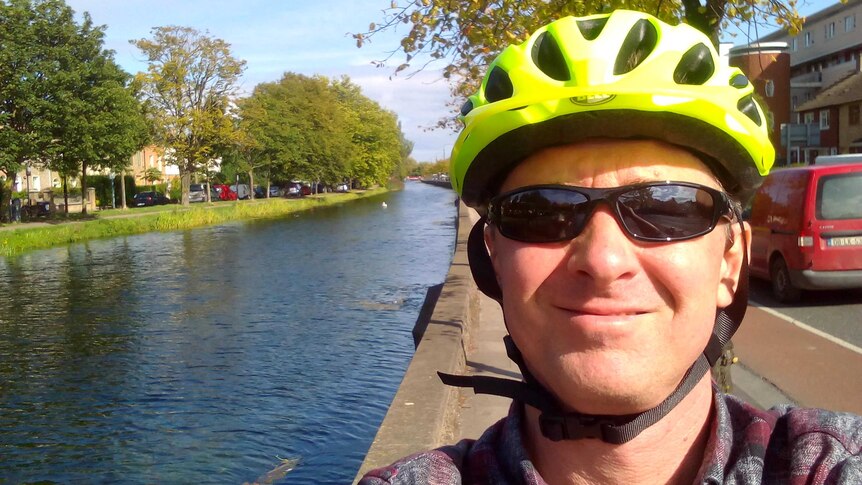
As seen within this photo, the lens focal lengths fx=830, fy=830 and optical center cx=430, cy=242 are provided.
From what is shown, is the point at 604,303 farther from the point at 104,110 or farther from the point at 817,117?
the point at 817,117

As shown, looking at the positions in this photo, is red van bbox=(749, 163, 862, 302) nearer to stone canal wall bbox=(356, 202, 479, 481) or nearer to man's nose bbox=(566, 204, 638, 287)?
stone canal wall bbox=(356, 202, 479, 481)

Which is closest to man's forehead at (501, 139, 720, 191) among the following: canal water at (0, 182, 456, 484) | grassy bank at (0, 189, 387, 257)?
canal water at (0, 182, 456, 484)

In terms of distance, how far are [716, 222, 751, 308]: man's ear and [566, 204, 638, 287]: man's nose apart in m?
0.29

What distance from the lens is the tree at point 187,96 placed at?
164 feet

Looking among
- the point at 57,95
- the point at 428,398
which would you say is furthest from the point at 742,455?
the point at 57,95

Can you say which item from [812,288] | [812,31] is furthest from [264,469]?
[812,31]

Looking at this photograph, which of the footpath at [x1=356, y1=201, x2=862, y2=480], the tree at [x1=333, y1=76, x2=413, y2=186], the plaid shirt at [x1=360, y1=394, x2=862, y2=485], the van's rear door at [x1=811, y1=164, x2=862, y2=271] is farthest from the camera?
the tree at [x1=333, y1=76, x2=413, y2=186]

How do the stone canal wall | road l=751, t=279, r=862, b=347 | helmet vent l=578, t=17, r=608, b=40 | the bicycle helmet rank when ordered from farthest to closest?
road l=751, t=279, r=862, b=347
the stone canal wall
helmet vent l=578, t=17, r=608, b=40
the bicycle helmet

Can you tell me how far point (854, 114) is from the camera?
45344mm

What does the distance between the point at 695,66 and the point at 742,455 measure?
698mm

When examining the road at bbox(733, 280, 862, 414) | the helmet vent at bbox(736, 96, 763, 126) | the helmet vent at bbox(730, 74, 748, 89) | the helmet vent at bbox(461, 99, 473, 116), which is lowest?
the road at bbox(733, 280, 862, 414)

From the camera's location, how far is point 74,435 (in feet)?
30.3

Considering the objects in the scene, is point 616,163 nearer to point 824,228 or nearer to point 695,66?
point 695,66

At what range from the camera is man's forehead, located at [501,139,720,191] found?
4.90 ft
